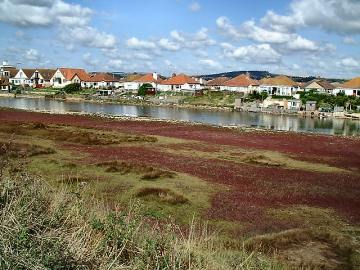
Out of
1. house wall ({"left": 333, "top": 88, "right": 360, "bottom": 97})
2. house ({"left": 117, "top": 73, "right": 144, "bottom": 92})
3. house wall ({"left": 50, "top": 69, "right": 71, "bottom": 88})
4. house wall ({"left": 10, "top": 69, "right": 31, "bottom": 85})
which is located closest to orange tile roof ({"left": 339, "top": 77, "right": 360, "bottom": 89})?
house wall ({"left": 333, "top": 88, "right": 360, "bottom": 97})

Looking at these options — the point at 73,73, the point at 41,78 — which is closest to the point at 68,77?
the point at 73,73

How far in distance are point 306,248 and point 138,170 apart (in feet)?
41.0

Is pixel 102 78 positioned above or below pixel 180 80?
above

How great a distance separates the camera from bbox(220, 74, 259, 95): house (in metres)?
134

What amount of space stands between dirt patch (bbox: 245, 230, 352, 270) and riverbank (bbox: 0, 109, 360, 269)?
5cm

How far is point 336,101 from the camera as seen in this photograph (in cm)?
9838

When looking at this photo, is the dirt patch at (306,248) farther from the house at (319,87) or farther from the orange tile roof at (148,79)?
the orange tile roof at (148,79)

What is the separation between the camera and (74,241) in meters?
7.55

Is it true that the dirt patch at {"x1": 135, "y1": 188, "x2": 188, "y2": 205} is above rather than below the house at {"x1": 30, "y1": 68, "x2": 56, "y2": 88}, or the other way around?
below

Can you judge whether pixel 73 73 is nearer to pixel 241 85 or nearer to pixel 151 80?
pixel 151 80

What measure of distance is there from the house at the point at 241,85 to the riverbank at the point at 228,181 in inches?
3676

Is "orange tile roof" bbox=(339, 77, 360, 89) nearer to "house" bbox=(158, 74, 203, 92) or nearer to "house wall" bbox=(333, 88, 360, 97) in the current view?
"house wall" bbox=(333, 88, 360, 97)

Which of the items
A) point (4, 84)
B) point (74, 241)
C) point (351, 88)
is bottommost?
point (74, 241)

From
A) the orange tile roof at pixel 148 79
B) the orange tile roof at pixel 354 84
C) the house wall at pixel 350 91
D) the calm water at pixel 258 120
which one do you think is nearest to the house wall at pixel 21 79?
the orange tile roof at pixel 148 79
